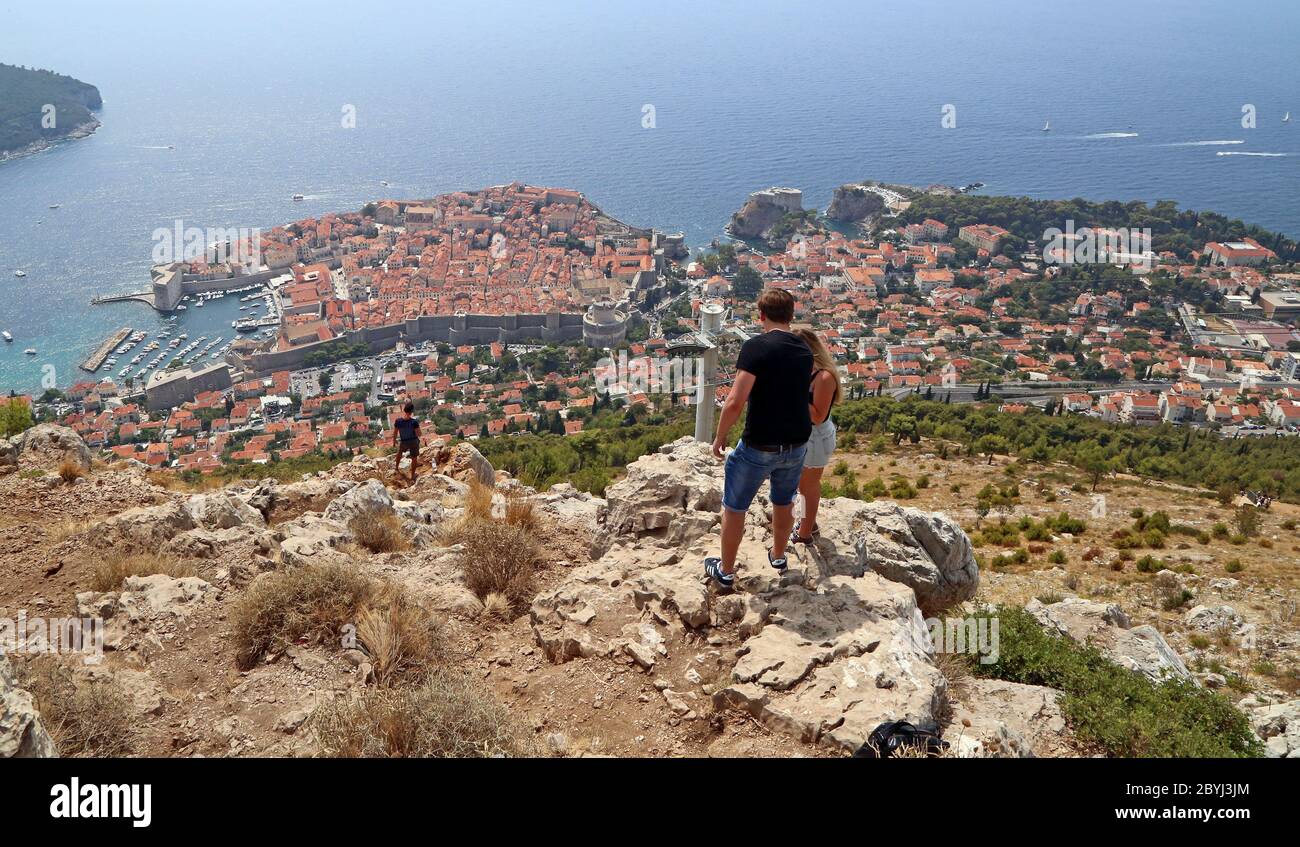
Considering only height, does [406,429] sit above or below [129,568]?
above

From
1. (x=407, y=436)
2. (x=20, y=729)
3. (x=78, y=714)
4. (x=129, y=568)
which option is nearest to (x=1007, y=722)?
(x=20, y=729)

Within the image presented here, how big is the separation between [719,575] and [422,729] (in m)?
1.43

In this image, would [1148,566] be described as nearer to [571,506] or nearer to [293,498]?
[571,506]

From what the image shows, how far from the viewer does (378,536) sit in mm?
5090

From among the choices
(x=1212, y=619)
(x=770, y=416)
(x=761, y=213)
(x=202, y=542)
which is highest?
(x=761, y=213)

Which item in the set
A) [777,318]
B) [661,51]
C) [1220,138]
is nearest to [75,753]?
[777,318]

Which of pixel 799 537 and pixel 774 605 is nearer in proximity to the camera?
pixel 774 605

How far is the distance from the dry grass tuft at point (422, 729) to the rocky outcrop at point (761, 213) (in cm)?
4442

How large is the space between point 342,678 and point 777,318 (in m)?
2.31

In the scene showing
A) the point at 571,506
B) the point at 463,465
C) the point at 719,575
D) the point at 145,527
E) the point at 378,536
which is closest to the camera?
the point at 719,575

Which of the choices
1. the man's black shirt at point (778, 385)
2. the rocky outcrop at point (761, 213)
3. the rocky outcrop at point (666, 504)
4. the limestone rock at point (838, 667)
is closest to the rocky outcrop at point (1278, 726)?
the limestone rock at point (838, 667)

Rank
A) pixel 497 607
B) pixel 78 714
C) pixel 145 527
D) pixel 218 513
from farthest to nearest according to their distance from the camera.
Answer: pixel 218 513 < pixel 145 527 < pixel 497 607 < pixel 78 714

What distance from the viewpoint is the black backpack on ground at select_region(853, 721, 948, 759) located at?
2.42m
